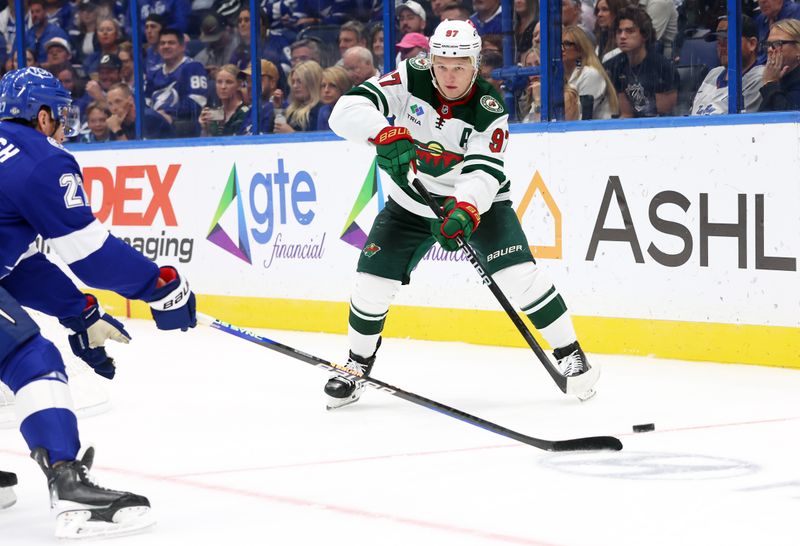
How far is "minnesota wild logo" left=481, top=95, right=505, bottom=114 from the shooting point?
4.64 metres

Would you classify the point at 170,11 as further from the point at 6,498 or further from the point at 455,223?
the point at 6,498

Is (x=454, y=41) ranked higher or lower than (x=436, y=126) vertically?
higher

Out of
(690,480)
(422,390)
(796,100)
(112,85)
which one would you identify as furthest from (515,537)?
(112,85)

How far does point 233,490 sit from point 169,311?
0.52 meters

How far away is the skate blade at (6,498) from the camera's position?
3271 mm

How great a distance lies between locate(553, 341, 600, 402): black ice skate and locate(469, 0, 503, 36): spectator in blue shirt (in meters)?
2.12

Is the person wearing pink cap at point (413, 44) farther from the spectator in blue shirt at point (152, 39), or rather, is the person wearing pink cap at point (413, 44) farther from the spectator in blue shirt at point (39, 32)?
the spectator in blue shirt at point (39, 32)

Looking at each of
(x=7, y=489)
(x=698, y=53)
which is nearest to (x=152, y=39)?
(x=698, y=53)

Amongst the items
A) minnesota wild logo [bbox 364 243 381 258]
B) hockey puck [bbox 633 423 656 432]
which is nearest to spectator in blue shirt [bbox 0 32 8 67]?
minnesota wild logo [bbox 364 243 381 258]

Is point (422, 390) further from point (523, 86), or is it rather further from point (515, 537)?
point (515, 537)

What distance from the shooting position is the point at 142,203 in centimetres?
809

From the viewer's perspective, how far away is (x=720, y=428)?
417 centimetres

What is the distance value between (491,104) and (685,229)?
4.51ft

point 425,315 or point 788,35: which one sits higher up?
point 788,35
